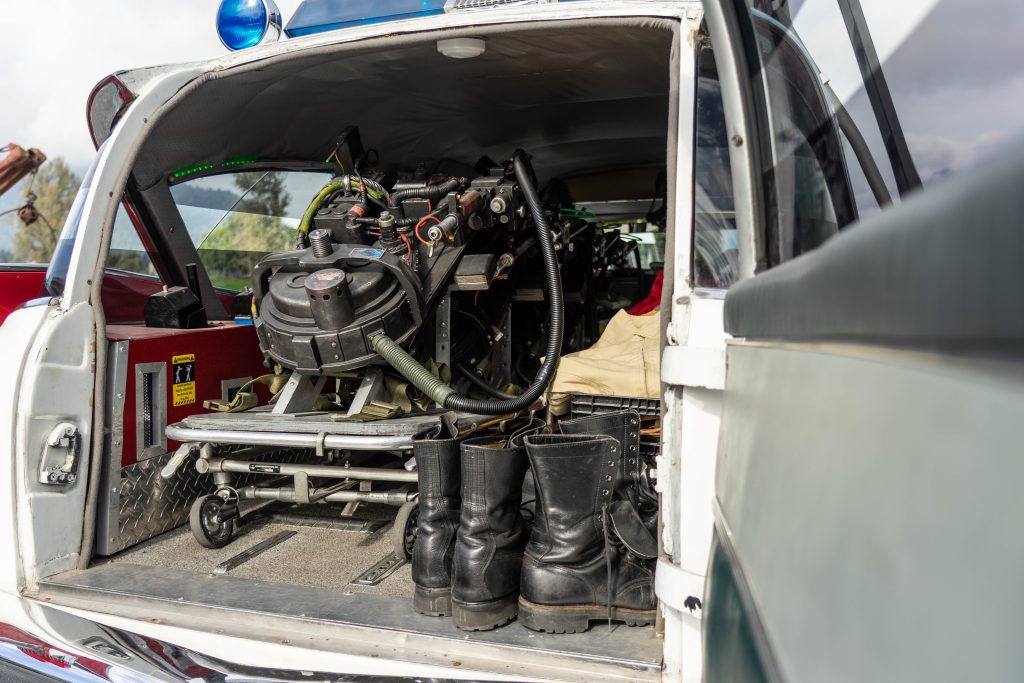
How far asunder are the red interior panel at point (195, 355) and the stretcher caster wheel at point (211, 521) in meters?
0.26

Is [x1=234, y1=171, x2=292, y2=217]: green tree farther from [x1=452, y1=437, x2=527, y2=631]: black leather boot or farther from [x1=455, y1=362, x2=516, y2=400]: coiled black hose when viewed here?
[x1=452, y1=437, x2=527, y2=631]: black leather boot

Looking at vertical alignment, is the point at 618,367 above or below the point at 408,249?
below

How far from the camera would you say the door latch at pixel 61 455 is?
2.31m

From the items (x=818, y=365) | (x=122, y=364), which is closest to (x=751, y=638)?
(x=818, y=365)

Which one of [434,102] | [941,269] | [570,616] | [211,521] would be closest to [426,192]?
[434,102]

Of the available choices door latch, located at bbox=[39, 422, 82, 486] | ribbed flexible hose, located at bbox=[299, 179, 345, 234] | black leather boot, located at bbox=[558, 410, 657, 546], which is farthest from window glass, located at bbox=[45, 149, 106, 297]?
black leather boot, located at bbox=[558, 410, 657, 546]

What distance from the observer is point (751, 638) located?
78 centimetres

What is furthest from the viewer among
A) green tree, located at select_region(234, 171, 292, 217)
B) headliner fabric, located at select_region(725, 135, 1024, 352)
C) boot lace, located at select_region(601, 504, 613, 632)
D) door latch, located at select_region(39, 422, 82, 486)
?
green tree, located at select_region(234, 171, 292, 217)

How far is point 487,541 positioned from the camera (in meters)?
2.10

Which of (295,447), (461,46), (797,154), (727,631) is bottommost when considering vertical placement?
(295,447)

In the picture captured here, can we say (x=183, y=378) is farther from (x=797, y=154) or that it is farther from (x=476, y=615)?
(x=797, y=154)

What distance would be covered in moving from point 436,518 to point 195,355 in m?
1.33

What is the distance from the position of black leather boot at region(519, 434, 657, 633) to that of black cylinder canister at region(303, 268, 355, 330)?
3.72 ft

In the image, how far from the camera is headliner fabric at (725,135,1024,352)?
31cm
